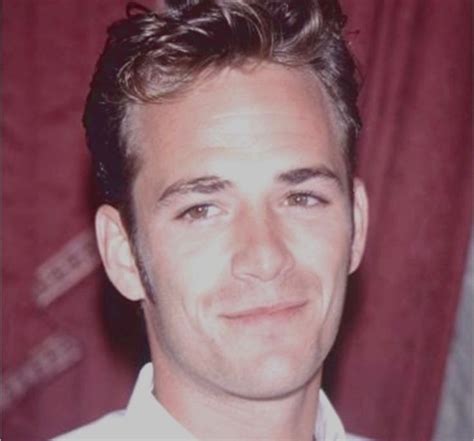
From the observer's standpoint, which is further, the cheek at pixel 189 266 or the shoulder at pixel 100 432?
the shoulder at pixel 100 432

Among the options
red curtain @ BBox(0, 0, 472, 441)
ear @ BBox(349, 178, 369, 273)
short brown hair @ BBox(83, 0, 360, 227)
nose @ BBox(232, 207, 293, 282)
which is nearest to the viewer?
nose @ BBox(232, 207, 293, 282)

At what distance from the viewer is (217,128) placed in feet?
4.98

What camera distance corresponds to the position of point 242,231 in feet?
4.88

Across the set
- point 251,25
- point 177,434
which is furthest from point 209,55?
point 177,434

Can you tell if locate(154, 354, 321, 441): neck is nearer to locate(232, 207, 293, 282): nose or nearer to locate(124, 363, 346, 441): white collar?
locate(124, 363, 346, 441): white collar

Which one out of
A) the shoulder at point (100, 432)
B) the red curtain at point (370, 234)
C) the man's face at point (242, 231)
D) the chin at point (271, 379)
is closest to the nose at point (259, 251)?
the man's face at point (242, 231)

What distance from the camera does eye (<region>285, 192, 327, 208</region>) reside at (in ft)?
5.03

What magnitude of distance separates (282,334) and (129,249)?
0.30 m

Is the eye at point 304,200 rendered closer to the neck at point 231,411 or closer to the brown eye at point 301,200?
the brown eye at point 301,200

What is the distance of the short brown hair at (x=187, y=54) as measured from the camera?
1.58 metres

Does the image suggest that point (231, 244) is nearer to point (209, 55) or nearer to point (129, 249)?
point (129, 249)

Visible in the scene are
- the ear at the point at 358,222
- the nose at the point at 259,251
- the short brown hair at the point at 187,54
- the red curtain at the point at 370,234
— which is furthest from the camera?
the red curtain at the point at 370,234

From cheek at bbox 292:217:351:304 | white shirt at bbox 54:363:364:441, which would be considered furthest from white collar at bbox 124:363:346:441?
cheek at bbox 292:217:351:304

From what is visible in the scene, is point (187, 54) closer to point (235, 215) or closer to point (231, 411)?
point (235, 215)
